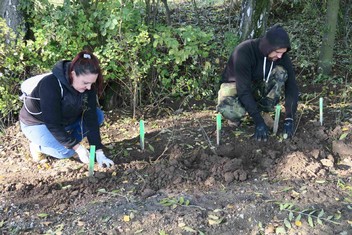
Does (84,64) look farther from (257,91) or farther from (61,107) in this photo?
(257,91)

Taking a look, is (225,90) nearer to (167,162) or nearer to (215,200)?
(167,162)

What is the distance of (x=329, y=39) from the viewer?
485 cm

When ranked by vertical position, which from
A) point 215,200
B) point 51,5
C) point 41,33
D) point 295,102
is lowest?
point 215,200

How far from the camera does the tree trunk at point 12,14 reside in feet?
12.3

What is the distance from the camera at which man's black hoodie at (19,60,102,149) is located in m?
2.92

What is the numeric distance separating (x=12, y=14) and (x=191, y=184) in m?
2.32

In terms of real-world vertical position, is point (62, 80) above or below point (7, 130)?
above

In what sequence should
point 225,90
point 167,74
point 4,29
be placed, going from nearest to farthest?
point 4,29, point 225,90, point 167,74

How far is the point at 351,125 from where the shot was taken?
3713 mm

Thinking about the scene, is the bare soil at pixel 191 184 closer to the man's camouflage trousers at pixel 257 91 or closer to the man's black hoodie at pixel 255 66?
the man's camouflage trousers at pixel 257 91

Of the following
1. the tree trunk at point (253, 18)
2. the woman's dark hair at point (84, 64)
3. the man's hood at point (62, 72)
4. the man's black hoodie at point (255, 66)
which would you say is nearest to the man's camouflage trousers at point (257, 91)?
the man's black hoodie at point (255, 66)

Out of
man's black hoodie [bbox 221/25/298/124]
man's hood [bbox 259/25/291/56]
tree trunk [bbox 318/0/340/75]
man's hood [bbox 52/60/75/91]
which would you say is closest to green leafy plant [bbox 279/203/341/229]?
man's black hoodie [bbox 221/25/298/124]

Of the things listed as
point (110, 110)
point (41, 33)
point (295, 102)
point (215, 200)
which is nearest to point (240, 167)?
point (215, 200)

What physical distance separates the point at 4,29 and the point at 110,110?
1302 mm
